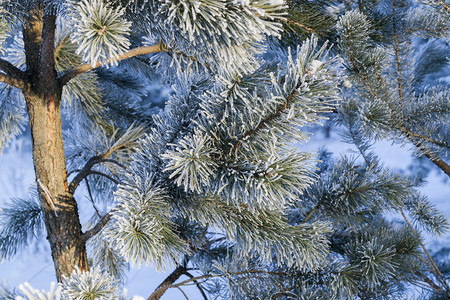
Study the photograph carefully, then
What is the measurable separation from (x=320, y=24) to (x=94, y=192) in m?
0.53

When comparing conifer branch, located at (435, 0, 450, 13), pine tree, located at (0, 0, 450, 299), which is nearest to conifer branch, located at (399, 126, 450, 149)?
pine tree, located at (0, 0, 450, 299)

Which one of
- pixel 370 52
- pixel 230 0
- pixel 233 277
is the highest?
pixel 370 52

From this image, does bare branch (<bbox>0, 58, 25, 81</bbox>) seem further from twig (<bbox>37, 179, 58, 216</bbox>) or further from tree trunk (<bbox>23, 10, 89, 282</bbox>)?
twig (<bbox>37, 179, 58, 216</bbox>)

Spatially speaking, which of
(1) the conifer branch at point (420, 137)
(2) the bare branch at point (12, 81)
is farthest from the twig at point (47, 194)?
(1) the conifer branch at point (420, 137)

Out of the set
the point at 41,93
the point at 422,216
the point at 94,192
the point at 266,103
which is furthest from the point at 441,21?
the point at 94,192

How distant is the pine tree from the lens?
32 centimetres

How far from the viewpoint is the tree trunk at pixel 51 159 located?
49 centimetres

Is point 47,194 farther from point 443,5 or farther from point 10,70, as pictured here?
point 443,5

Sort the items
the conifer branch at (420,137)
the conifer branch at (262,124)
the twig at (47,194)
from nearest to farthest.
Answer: the conifer branch at (262,124), the twig at (47,194), the conifer branch at (420,137)

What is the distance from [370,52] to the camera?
0.57 m

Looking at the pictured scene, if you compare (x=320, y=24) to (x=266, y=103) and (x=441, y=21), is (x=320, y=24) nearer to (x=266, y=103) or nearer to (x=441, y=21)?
(x=441, y=21)

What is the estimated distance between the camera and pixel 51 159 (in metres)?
0.49

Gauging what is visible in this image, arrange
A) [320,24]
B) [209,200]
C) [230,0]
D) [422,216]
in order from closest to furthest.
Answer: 1. [230,0]
2. [209,200]
3. [320,24]
4. [422,216]

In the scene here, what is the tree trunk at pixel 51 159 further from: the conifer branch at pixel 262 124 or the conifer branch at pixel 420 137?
the conifer branch at pixel 420 137
